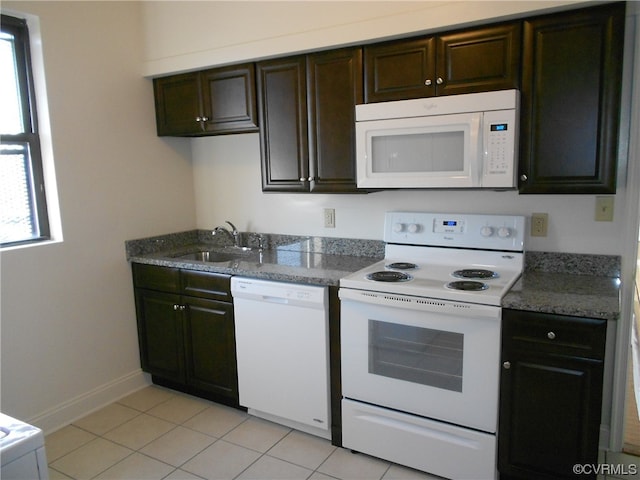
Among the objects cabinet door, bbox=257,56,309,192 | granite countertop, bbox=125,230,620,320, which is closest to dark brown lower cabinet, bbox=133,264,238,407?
granite countertop, bbox=125,230,620,320

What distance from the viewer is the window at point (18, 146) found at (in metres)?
2.58

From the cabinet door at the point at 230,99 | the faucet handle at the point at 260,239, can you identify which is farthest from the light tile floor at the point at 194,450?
the cabinet door at the point at 230,99

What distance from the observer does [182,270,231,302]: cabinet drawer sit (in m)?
2.74

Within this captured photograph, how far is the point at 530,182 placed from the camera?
85.4 inches

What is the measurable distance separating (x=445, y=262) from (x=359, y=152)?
29.9 inches

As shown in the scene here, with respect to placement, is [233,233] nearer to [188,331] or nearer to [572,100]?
[188,331]

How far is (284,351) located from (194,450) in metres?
0.70

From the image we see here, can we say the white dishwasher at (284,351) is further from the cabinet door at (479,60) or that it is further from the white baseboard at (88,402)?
the cabinet door at (479,60)

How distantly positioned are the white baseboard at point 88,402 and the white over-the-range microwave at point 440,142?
82.3 inches

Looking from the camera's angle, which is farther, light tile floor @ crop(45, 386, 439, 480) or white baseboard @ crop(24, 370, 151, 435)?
white baseboard @ crop(24, 370, 151, 435)

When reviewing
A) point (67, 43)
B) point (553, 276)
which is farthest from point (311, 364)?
point (67, 43)

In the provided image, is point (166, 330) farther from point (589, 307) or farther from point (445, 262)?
point (589, 307)

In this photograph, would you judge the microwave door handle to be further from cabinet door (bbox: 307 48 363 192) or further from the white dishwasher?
the white dishwasher

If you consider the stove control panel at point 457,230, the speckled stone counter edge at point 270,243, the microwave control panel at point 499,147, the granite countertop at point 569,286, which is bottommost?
the granite countertop at point 569,286
